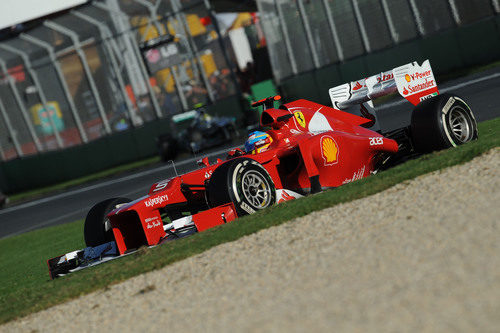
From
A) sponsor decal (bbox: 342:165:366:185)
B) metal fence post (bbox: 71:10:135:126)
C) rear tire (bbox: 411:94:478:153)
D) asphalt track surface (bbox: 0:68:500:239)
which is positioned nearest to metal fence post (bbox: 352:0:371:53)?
asphalt track surface (bbox: 0:68:500:239)

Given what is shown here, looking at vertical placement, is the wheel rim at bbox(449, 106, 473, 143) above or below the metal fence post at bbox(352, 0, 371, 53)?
below

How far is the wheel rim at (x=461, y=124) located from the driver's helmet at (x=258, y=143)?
2362 millimetres

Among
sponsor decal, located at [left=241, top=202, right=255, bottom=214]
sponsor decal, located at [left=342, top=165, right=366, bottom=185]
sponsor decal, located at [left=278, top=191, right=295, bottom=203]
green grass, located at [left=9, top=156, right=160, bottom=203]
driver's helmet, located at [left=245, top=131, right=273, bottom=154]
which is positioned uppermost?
driver's helmet, located at [left=245, top=131, right=273, bottom=154]

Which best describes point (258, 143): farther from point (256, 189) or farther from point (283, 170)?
point (256, 189)

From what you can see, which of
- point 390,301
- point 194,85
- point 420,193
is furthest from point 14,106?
point 390,301

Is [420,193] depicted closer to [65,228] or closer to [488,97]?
[488,97]

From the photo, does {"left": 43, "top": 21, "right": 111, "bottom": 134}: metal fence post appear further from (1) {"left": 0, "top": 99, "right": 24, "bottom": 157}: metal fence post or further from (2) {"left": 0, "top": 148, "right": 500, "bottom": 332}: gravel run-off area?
(2) {"left": 0, "top": 148, "right": 500, "bottom": 332}: gravel run-off area

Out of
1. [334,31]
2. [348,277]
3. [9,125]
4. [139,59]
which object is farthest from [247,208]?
[9,125]

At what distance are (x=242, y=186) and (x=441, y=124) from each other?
2658 mm

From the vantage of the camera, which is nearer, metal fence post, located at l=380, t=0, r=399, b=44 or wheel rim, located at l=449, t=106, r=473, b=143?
wheel rim, located at l=449, t=106, r=473, b=143

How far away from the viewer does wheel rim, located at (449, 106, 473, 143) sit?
9914 millimetres

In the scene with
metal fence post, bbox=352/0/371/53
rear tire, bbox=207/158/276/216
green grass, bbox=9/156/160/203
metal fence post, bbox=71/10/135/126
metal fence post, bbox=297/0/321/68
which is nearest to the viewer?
rear tire, bbox=207/158/276/216

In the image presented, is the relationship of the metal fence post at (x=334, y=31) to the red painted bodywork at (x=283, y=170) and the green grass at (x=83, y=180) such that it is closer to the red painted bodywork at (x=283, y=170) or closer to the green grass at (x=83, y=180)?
the green grass at (x=83, y=180)

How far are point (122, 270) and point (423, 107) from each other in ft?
14.2
